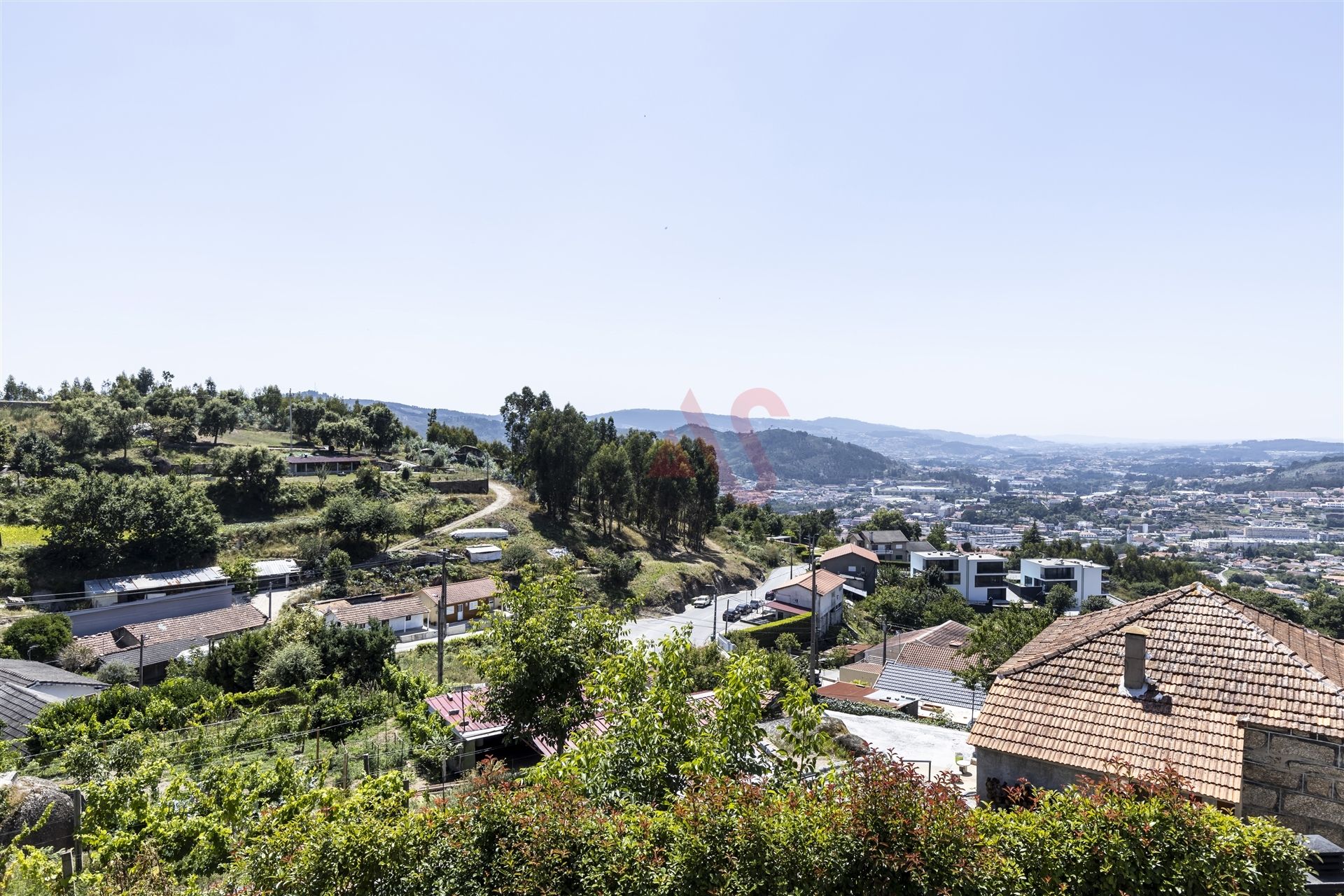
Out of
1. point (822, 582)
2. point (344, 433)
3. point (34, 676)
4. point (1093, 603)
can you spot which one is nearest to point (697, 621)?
point (822, 582)

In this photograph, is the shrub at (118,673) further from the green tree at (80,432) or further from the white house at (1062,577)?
the white house at (1062,577)

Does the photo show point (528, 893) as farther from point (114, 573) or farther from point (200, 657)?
point (114, 573)

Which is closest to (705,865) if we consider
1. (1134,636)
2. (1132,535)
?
(1134,636)

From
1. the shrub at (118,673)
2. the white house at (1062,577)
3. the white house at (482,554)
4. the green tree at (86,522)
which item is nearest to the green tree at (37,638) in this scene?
the shrub at (118,673)

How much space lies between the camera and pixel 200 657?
22562mm

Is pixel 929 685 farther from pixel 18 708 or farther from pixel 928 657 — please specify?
pixel 18 708

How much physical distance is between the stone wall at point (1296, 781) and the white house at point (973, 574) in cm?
5544

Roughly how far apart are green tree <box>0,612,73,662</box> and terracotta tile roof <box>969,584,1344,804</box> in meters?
30.8

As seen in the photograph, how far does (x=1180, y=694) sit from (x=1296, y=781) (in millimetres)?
1337

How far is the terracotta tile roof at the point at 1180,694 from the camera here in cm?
798

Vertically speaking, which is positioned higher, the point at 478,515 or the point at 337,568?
the point at 478,515

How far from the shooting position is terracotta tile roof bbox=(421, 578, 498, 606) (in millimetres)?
35969

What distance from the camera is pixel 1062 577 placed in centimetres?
6312

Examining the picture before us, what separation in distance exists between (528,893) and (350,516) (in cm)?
3964
